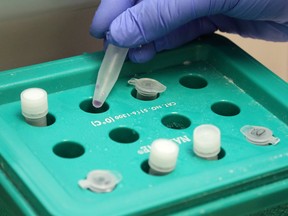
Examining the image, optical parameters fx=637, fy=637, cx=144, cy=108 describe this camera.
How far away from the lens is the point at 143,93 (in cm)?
73

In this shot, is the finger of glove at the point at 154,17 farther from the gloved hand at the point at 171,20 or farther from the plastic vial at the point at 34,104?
the plastic vial at the point at 34,104

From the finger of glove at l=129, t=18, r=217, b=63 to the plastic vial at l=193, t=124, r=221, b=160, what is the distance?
151 mm

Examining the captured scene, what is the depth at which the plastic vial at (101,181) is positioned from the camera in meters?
0.58

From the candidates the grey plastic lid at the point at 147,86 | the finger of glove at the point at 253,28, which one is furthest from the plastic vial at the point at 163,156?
the finger of glove at the point at 253,28

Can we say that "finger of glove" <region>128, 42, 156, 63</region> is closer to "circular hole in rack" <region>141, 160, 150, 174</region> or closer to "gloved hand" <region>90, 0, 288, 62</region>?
"gloved hand" <region>90, 0, 288, 62</region>

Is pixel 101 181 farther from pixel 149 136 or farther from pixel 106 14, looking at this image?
pixel 106 14

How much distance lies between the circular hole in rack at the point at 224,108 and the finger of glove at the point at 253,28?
0.13 meters

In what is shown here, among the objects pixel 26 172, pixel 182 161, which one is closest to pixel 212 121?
pixel 182 161

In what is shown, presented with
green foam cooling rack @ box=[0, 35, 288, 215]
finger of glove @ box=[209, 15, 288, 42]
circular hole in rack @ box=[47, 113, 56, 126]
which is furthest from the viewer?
finger of glove @ box=[209, 15, 288, 42]

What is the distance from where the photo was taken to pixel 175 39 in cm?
78

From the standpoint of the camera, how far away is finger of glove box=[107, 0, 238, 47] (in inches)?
28.3

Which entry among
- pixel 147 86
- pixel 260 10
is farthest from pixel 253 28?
pixel 147 86

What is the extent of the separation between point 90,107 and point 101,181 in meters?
0.16

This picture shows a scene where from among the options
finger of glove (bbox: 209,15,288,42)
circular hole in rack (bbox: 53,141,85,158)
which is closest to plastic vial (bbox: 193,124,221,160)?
circular hole in rack (bbox: 53,141,85,158)
